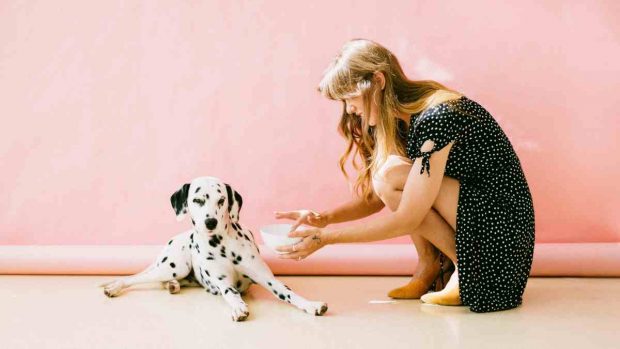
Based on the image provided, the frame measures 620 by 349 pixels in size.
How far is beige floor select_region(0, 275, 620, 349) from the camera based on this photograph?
85.0 inches

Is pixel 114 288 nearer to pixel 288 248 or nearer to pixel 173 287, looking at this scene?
pixel 173 287

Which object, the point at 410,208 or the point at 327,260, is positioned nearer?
the point at 410,208

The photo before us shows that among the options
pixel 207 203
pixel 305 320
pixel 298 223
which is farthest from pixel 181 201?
pixel 305 320

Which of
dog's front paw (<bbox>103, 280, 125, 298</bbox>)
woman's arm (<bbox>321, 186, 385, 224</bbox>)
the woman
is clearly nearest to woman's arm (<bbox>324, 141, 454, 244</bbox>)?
the woman

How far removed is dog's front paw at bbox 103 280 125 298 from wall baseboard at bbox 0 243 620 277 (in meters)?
0.33

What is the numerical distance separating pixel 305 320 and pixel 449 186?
0.74m

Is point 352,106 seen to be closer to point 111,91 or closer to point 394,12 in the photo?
point 394,12

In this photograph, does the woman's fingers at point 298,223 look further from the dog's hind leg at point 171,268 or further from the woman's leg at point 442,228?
the dog's hind leg at point 171,268

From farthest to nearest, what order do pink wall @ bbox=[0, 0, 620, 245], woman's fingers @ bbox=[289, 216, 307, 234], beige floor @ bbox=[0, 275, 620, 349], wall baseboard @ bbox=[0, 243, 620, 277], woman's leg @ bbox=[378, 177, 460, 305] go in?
pink wall @ bbox=[0, 0, 620, 245], wall baseboard @ bbox=[0, 243, 620, 277], woman's fingers @ bbox=[289, 216, 307, 234], woman's leg @ bbox=[378, 177, 460, 305], beige floor @ bbox=[0, 275, 620, 349]

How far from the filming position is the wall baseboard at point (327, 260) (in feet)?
10.2

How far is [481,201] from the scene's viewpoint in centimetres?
246

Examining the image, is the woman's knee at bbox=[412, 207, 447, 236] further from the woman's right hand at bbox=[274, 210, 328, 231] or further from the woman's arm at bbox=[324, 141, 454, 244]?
the woman's right hand at bbox=[274, 210, 328, 231]

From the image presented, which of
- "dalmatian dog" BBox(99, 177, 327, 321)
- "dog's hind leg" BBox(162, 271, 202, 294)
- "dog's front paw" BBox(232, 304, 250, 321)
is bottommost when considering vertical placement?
"dog's hind leg" BBox(162, 271, 202, 294)

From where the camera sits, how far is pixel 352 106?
2.56m
